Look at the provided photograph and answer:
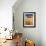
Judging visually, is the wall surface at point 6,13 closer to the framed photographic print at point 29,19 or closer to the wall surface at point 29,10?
the wall surface at point 29,10

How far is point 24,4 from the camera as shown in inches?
217

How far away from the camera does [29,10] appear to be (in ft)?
18.0

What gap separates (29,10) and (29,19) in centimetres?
40

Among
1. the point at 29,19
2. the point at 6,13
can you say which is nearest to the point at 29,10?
the point at 29,19

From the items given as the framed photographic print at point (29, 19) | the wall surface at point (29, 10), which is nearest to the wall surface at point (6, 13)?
the wall surface at point (29, 10)

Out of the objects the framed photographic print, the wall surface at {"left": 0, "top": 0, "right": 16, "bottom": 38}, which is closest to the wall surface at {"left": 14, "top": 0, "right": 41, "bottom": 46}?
the framed photographic print

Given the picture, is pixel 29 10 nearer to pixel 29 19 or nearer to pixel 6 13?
pixel 29 19

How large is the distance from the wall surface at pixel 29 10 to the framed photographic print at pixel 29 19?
14cm

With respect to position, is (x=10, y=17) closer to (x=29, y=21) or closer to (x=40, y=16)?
(x=29, y=21)

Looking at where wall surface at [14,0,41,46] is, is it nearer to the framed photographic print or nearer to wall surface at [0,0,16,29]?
the framed photographic print

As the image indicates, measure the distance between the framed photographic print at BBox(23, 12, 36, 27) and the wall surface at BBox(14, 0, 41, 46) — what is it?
0.14 metres

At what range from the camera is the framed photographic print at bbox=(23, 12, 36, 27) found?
17.9 ft

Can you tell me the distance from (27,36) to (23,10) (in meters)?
1.19

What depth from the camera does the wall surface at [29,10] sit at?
5.48m
